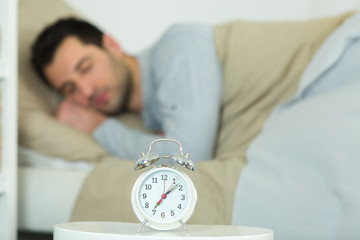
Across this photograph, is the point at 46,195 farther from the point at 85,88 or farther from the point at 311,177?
the point at 311,177

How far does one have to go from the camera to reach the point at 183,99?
1.76 metres

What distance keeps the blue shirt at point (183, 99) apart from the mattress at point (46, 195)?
0.78 feet

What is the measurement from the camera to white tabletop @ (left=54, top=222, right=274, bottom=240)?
2.60 ft

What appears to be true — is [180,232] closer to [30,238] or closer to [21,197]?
[21,197]

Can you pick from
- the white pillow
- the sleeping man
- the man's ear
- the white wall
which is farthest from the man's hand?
the white pillow

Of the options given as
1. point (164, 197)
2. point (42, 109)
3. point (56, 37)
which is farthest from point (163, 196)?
point (56, 37)

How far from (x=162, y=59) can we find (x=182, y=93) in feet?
0.70

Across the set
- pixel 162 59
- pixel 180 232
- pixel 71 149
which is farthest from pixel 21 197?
pixel 180 232

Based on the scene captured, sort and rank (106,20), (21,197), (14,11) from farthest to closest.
A: 1. (106,20)
2. (21,197)
3. (14,11)

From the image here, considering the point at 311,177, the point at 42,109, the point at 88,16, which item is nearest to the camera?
the point at 311,177

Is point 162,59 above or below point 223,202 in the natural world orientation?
above

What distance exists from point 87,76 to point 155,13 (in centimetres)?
89

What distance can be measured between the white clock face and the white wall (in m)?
1.96

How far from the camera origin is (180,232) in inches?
33.5
